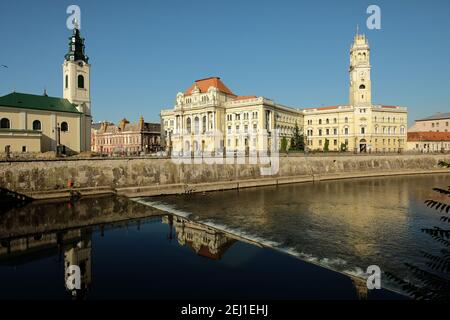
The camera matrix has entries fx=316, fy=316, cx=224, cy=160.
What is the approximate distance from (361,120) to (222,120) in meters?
40.6

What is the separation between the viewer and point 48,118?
184 ft

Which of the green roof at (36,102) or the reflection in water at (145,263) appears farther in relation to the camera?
the green roof at (36,102)

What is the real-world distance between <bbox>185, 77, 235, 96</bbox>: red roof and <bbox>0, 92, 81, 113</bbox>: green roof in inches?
1361

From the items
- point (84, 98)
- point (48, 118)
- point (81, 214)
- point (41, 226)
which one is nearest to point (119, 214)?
point (81, 214)

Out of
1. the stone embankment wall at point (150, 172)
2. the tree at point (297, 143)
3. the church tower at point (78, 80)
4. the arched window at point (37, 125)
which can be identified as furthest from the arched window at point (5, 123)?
the tree at point (297, 143)

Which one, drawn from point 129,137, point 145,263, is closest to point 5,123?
point 145,263

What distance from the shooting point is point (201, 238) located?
22641 millimetres

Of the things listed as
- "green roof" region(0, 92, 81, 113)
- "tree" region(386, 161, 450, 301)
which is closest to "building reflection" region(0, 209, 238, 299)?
"tree" region(386, 161, 450, 301)

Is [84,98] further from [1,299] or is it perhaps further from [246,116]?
[1,299]

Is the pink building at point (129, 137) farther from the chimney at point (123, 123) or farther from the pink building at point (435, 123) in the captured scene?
the pink building at point (435, 123)

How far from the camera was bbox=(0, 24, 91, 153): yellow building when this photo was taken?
49.6 metres

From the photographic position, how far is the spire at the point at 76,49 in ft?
212

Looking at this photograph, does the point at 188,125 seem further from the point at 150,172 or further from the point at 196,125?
the point at 150,172

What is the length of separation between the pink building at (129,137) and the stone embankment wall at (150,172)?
5268 cm
